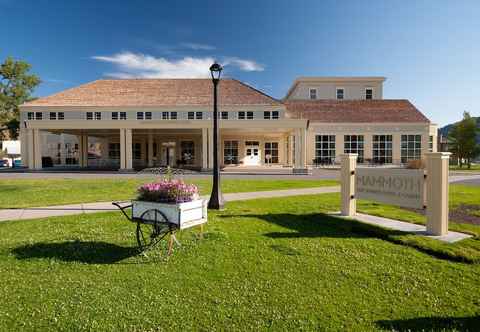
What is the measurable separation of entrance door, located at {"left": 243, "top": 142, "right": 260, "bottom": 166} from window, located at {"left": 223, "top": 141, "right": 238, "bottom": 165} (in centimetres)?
133

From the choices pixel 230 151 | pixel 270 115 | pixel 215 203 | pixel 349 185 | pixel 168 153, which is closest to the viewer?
pixel 349 185

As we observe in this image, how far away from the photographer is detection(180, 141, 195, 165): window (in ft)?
133

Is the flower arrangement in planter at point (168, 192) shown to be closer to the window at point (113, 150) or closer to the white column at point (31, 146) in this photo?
the white column at point (31, 146)

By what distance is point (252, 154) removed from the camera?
40125 millimetres

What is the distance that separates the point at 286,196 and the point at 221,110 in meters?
24.9

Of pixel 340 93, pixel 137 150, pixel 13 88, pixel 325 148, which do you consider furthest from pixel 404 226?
pixel 13 88

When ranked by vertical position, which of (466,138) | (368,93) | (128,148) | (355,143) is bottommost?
(128,148)

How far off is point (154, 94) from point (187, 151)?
791 cm

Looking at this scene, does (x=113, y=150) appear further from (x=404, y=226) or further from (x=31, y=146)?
(x=404, y=226)

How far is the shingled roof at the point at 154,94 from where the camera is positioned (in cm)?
3725

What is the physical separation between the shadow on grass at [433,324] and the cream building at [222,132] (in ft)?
104

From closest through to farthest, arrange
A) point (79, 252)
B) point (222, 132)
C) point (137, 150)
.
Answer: point (79, 252)
point (222, 132)
point (137, 150)

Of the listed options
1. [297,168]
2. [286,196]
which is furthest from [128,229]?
[297,168]

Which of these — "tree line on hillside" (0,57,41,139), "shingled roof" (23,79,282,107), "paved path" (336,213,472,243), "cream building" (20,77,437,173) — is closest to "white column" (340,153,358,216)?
"paved path" (336,213,472,243)
